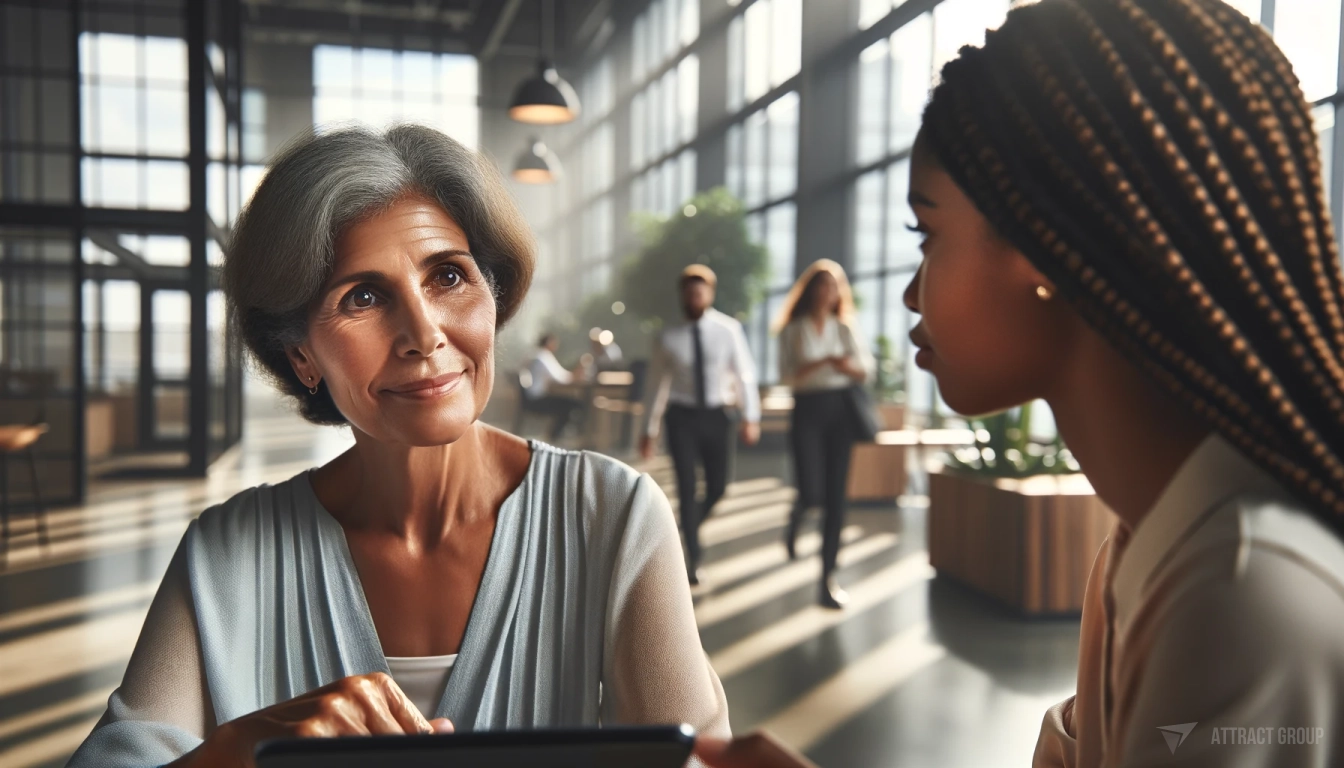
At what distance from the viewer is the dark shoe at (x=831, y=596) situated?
194 inches

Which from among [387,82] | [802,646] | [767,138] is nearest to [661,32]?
[767,138]

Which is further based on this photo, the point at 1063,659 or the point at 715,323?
the point at 715,323

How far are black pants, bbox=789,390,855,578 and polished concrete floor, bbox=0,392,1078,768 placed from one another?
39cm

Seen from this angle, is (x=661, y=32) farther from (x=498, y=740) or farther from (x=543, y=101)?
(x=498, y=740)

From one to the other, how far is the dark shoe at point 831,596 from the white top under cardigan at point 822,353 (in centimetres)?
95

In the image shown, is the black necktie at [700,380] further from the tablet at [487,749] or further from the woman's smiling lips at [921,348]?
the tablet at [487,749]

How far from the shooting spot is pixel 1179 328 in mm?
596

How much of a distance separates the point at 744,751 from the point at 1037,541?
4.48 meters

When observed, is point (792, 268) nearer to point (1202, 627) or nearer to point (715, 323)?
point (715, 323)

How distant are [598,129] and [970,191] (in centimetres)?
2229

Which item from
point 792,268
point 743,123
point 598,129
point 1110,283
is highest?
point 598,129

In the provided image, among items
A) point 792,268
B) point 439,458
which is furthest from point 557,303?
point 439,458

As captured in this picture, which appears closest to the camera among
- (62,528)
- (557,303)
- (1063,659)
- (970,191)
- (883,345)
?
(970,191)

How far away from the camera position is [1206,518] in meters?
0.58
